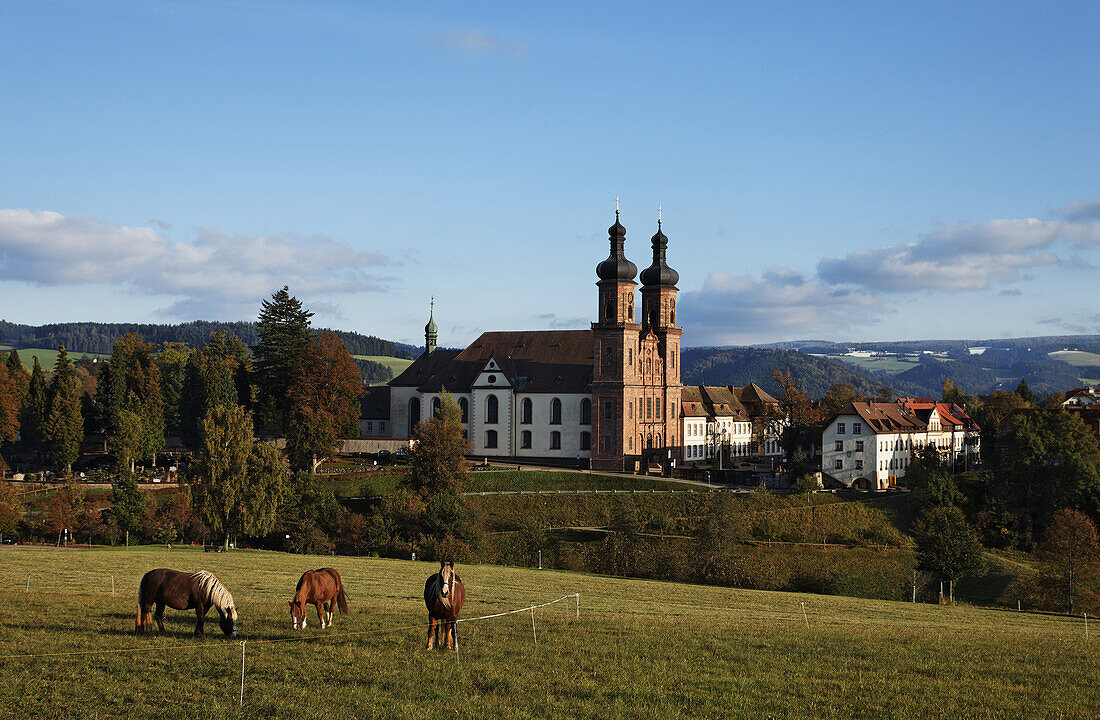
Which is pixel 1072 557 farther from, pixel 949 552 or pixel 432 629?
pixel 432 629

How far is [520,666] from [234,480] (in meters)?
35.8

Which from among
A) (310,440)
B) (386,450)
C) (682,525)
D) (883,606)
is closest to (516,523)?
(682,525)

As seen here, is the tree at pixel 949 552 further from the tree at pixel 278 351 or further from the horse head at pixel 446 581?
the tree at pixel 278 351

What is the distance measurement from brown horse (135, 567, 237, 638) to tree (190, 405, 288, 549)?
30999 millimetres

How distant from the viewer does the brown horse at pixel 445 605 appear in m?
15.8

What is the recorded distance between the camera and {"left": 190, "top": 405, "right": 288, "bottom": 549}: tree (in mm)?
46938

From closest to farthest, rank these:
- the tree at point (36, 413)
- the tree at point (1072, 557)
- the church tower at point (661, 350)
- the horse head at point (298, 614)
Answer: the horse head at point (298, 614) → the tree at point (1072, 557) → the tree at point (36, 413) → the church tower at point (661, 350)

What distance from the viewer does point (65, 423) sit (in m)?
72.4

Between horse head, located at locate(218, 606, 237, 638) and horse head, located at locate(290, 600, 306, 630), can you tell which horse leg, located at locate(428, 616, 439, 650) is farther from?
horse head, located at locate(218, 606, 237, 638)

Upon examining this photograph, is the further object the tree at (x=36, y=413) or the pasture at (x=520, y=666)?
the tree at (x=36, y=413)

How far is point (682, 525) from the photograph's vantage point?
61719 mm

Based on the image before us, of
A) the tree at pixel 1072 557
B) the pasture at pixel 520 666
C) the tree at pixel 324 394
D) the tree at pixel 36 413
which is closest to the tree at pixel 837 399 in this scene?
the tree at pixel 1072 557

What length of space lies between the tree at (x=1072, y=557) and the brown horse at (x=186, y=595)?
4084 centimetres

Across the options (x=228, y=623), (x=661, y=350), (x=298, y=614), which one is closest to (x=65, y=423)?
(x=661, y=350)
